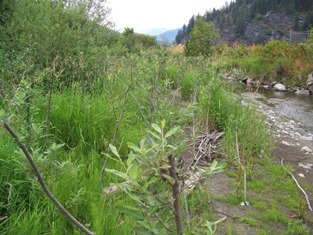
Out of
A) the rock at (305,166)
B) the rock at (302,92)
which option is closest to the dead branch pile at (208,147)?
the rock at (305,166)

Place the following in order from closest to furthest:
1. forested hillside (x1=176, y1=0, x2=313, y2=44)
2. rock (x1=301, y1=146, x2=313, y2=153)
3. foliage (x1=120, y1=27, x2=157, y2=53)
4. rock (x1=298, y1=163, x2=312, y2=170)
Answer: rock (x1=298, y1=163, x2=312, y2=170) → rock (x1=301, y1=146, x2=313, y2=153) → foliage (x1=120, y1=27, x2=157, y2=53) → forested hillside (x1=176, y1=0, x2=313, y2=44)

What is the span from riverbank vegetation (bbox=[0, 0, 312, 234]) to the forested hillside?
77.4 metres

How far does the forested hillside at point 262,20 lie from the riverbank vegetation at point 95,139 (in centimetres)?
7739

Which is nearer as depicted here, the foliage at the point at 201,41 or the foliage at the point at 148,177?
the foliage at the point at 148,177

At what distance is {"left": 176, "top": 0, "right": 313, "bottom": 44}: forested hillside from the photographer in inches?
3255

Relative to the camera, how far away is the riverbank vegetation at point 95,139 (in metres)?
1.26

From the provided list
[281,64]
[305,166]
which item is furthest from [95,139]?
[281,64]

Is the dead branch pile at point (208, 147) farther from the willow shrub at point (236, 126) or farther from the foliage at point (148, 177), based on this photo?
the foliage at point (148, 177)

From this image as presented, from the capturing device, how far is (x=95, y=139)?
140 inches

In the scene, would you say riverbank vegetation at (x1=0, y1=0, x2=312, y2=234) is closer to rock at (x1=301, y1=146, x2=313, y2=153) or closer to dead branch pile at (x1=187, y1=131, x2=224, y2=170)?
dead branch pile at (x1=187, y1=131, x2=224, y2=170)

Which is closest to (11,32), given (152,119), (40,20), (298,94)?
(40,20)

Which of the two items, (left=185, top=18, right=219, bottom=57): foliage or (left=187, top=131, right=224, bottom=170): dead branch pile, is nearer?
(left=187, top=131, right=224, bottom=170): dead branch pile

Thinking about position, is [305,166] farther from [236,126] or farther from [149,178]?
[149,178]

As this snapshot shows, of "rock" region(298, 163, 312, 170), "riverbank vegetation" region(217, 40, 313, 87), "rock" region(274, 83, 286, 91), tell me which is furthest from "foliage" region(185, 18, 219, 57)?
"rock" region(298, 163, 312, 170)
